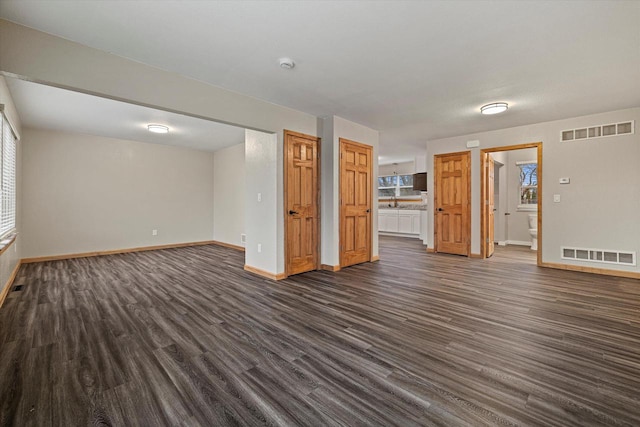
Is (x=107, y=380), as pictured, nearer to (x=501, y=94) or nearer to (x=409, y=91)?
(x=409, y=91)

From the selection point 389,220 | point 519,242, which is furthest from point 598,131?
point 389,220

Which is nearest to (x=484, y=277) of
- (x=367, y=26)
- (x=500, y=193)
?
(x=367, y=26)

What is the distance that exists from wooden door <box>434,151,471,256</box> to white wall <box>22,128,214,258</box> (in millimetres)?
5876

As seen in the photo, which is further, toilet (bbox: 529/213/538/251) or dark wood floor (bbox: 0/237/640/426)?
toilet (bbox: 529/213/538/251)

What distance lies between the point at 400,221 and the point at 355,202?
4.53 metres

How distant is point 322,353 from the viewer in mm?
2014

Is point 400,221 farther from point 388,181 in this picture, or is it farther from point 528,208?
point 528,208

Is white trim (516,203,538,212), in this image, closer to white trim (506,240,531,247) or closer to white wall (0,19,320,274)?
white trim (506,240,531,247)

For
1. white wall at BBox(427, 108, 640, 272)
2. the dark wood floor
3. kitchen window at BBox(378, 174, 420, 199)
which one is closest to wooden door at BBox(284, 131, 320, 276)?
the dark wood floor

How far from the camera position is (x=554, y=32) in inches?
89.0

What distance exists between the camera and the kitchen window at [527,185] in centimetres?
714

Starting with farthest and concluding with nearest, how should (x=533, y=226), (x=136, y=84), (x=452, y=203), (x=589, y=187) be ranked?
(x=533, y=226) < (x=452, y=203) < (x=589, y=187) < (x=136, y=84)

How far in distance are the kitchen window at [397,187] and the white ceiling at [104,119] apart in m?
6.01

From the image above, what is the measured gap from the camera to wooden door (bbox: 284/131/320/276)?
4180 mm
